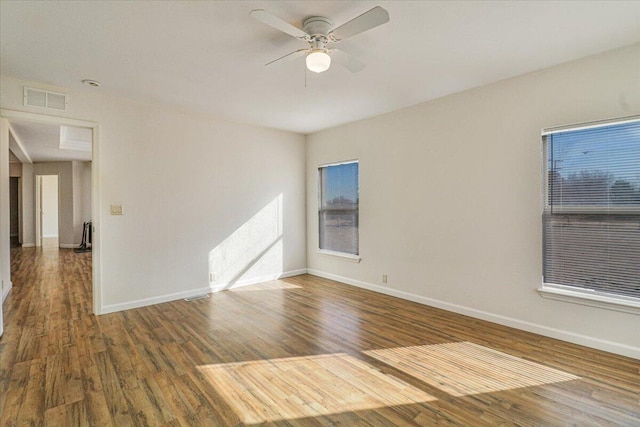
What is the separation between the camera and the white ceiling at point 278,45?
2.18 m

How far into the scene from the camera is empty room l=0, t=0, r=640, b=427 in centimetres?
219

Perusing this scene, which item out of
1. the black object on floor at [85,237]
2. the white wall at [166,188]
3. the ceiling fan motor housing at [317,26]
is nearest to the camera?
the ceiling fan motor housing at [317,26]

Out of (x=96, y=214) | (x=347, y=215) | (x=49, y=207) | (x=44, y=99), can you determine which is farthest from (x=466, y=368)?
(x=49, y=207)

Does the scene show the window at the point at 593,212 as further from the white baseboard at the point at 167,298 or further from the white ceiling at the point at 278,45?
the white baseboard at the point at 167,298

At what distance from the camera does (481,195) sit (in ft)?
11.9

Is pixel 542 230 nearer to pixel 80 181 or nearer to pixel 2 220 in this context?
pixel 2 220

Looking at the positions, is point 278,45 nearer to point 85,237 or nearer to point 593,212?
point 593,212

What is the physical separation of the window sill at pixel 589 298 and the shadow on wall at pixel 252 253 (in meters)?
3.85

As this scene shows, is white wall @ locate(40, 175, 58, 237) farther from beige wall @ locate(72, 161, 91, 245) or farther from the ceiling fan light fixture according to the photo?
the ceiling fan light fixture

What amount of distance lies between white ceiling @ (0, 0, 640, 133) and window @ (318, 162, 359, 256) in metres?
1.64

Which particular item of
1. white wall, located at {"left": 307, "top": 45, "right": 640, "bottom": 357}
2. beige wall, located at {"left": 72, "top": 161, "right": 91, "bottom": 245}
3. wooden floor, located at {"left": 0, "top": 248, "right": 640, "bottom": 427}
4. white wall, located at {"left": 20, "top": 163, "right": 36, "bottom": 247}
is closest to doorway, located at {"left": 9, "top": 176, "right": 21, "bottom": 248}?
white wall, located at {"left": 20, "top": 163, "right": 36, "bottom": 247}

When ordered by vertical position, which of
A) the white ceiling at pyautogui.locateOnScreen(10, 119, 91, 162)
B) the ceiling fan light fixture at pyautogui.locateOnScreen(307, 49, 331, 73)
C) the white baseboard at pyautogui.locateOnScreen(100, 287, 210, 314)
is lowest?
the white baseboard at pyautogui.locateOnScreen(100, 287, 210, 314)

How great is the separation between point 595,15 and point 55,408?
450cm

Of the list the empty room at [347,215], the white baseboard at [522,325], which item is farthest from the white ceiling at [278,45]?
the white baseboard at [522,325]
